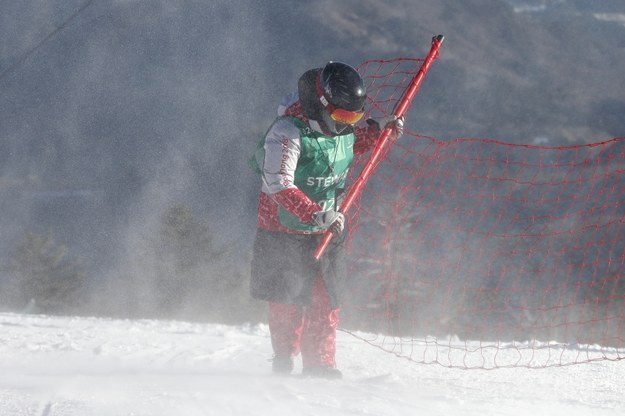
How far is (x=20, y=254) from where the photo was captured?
19.9m

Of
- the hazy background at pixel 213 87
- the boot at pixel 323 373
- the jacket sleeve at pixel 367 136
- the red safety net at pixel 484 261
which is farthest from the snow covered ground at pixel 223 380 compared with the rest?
the hazy background at pixel 213 87

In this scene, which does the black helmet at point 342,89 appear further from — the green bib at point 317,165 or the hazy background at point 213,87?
the hazy background at point 213,87

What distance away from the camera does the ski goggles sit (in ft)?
10.6

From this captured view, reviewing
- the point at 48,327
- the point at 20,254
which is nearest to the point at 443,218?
the point at 20,254

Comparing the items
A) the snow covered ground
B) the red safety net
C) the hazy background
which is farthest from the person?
the hazy background

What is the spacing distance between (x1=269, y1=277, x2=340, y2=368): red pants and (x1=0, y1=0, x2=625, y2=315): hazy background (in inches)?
1167

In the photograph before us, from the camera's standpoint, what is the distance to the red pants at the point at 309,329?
11.8ft

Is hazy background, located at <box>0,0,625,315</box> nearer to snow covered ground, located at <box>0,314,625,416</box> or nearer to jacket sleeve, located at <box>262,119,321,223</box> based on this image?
snow covered ground, located at <box>0,314,625,416</box>

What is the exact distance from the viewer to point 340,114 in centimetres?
324

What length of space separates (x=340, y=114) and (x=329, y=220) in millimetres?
469

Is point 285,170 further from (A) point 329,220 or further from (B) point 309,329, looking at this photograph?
(B) point 309,329

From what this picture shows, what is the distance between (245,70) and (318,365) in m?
38.0

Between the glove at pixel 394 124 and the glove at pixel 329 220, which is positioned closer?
the glove at pixel 329 220

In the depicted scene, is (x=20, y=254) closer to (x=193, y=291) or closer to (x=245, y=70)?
(x=193, y=291)
